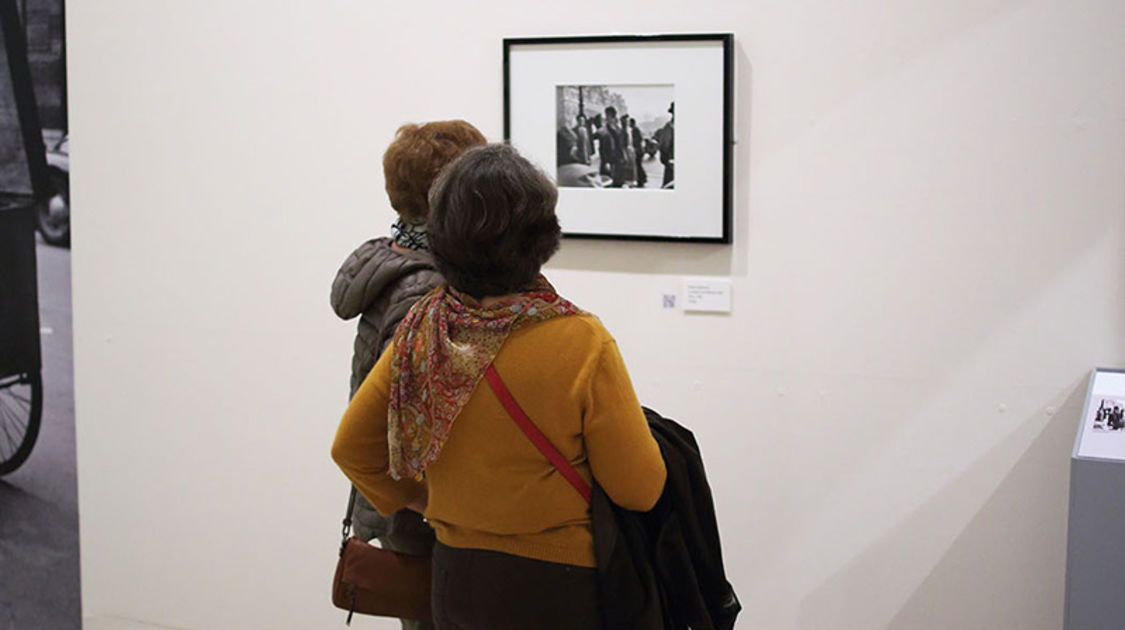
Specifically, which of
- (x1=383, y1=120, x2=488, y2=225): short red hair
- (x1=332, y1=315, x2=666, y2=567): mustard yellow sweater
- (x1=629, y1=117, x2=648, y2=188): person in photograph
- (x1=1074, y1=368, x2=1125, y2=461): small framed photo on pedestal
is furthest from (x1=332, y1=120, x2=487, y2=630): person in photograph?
(x1=1074, y1=368, x2=1125, y2=461): small framed photo on pedestal

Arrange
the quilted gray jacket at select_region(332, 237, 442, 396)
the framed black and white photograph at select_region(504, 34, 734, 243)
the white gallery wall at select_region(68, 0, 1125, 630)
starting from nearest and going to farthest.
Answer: the quilted gray jacket at select_region(332, 237, 442, 396)
the white gallery wall at select_region(68, 0, 1125, 630)
the framed black and white photograph at select_region(504, 34, 734, 243)

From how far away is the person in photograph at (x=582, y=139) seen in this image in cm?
284

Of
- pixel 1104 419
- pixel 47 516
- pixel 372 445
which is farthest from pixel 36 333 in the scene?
pixel 1104 419

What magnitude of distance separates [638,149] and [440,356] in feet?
3.99

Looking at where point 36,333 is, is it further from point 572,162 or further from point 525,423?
point 525,423

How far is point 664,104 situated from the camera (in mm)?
2762

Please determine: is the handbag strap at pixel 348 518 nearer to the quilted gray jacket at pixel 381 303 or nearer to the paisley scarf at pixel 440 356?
the quilted gray jacket at pixel 381 303

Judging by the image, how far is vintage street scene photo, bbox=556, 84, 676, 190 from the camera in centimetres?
277

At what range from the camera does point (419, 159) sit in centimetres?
199

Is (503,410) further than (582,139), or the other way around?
(582,139)

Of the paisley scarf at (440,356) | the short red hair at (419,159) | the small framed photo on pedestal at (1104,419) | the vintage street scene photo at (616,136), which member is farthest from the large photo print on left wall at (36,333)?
the small framed photo on pedestal at (1104,419)

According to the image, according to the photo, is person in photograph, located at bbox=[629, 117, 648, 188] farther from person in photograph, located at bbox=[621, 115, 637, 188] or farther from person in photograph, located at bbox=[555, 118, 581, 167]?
person in photograph, located at bbox=[555, 118, 581, 167]

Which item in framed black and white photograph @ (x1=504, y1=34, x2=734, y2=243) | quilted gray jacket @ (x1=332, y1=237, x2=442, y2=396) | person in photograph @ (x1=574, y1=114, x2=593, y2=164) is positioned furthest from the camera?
person in photograph @ (x1=574, y1=114, x2=593, y2=164)

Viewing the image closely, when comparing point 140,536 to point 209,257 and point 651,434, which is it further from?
point 651,434
